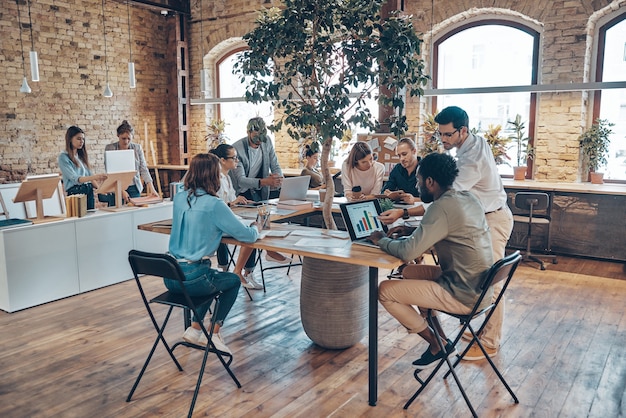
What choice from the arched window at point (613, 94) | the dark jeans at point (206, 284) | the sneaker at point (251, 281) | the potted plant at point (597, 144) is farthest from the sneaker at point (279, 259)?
the arched window at point (613, 94)

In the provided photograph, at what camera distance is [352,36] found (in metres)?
3.76

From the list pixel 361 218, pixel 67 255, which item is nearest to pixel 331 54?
pixel 361 218

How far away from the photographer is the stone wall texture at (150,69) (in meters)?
7.40

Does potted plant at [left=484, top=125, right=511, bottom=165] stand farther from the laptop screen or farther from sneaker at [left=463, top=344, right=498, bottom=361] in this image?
the laptop screen

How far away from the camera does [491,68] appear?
8.29 metres

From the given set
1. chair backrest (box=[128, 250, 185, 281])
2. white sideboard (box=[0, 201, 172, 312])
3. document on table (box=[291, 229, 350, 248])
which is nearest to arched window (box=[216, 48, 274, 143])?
white sideboard (box=[0, 201, 172, 312])

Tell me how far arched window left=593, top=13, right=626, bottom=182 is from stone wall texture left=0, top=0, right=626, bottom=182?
16cm

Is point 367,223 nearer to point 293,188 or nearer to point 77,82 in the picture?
point 293,188

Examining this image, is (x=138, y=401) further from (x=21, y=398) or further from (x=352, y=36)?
(x=352, y=36)

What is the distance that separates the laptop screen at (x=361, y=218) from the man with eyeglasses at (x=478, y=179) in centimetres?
8

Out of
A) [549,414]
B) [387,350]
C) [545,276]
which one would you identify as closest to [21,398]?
[387,350]

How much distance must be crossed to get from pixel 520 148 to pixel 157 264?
6138 millimetres

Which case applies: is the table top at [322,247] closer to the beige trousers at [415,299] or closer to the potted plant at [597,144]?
the beige trousers at [415,299]

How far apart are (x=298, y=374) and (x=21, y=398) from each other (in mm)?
1699
